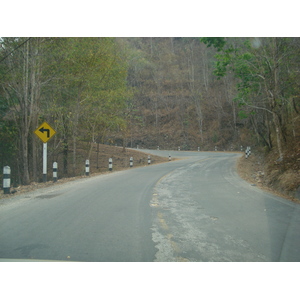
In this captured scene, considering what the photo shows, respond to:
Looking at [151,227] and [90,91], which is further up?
[90,91]

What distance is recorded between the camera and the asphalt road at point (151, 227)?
3.84 metres

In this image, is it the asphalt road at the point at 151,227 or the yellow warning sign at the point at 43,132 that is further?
the yellow warning sign at the point at 43,132

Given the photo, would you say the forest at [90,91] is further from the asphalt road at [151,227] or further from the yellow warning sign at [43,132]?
the asphalt road at [151,227]

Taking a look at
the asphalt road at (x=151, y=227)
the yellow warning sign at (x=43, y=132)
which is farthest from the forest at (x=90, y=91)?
the asphalt road at (x=151, y=227)

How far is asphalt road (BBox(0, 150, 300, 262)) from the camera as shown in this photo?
3836 mm

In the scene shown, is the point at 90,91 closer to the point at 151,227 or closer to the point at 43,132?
the point at 43,132

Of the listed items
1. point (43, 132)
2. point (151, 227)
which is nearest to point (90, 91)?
point (43, 132)

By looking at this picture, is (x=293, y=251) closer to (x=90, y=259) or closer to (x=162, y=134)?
(x=90, y=259)

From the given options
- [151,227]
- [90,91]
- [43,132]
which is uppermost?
[90,91]

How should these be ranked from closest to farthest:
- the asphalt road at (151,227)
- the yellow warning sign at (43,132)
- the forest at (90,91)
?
the asphalt road at (151,227)
the yellow warning sign at (43,132)
the forest at (90,91)

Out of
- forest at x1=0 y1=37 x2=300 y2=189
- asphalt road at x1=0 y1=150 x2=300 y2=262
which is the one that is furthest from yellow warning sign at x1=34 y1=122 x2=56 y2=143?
asphalt road at x1=0 y1=150 x2=300 y2=262

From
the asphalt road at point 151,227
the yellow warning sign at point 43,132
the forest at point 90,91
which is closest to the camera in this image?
the asphalt road at point 151,227

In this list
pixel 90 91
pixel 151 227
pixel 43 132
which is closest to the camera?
pixel 151 227

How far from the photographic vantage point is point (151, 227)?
500 centimetres
